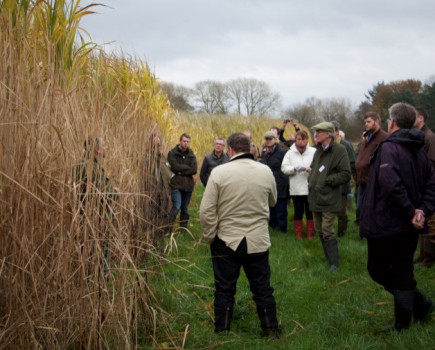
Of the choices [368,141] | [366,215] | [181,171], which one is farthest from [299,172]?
[366,215]

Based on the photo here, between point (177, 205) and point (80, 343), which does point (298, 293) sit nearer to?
point (80, 343)

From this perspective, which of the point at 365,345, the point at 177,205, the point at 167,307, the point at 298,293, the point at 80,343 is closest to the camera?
the point at 80,343

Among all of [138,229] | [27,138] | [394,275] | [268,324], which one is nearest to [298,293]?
[268,324]

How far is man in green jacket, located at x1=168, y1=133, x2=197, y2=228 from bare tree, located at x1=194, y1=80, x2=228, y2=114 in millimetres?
26716

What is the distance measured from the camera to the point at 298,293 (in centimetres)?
520

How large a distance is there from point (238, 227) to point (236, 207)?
18cm

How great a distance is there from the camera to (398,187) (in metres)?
3.71

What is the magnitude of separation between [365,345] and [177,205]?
5103mm

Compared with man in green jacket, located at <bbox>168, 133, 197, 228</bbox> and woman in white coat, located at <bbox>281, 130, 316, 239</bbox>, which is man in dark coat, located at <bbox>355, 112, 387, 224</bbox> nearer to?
woman in white coat, located at <bbox>281, 130, 316, 239</bbox>

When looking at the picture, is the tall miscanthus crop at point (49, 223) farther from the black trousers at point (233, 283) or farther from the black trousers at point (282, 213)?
the black trousers at point (282, 213)

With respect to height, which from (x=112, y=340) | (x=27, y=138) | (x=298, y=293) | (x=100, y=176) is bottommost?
(x=298, y=293)

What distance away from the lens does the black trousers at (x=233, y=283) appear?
4062 mm

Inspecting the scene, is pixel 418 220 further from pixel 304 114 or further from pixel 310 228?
pixel 304 114

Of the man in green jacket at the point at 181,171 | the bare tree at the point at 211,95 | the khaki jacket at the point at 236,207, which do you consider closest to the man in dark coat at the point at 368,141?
the man in green jacket at the point at 181,171
